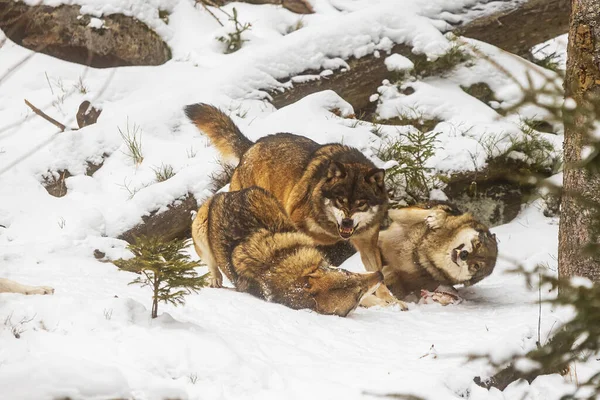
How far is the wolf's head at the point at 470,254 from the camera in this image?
644cm

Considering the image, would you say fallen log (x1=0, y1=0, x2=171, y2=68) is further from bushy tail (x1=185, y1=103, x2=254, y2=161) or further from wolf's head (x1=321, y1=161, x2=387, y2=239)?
wolf's head (x1=321, y1=161, x2=387, y2=239)

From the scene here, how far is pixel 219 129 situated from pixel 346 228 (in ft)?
6.95

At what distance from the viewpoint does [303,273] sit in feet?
18.5

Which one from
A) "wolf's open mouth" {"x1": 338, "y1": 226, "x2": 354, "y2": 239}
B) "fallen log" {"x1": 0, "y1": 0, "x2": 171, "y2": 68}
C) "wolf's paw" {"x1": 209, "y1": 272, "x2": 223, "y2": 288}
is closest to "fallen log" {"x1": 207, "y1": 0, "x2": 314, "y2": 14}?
"fallen log" {"x1": 0, "y1": 0, "x2": 171, "y2": 68}

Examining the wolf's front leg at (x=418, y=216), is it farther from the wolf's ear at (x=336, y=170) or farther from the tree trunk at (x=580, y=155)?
the tree trunk at (x=580, y=155)

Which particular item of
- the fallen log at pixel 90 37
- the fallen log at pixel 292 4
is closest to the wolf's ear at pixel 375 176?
the fallen log at pixel 90 37

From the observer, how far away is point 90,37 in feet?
33.2

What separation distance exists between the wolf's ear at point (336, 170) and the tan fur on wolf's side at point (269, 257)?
2.25 ft

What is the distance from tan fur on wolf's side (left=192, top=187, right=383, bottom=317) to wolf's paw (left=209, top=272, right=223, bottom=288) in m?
0.03

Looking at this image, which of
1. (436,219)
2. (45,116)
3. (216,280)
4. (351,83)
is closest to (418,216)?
(436,219)

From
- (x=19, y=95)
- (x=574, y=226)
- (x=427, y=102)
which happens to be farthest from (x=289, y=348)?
(x=19, y=95)

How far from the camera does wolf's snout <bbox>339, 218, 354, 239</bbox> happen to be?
644cm

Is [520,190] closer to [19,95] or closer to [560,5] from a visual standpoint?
[560,5]

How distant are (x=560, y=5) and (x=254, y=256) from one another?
23.1 feet
